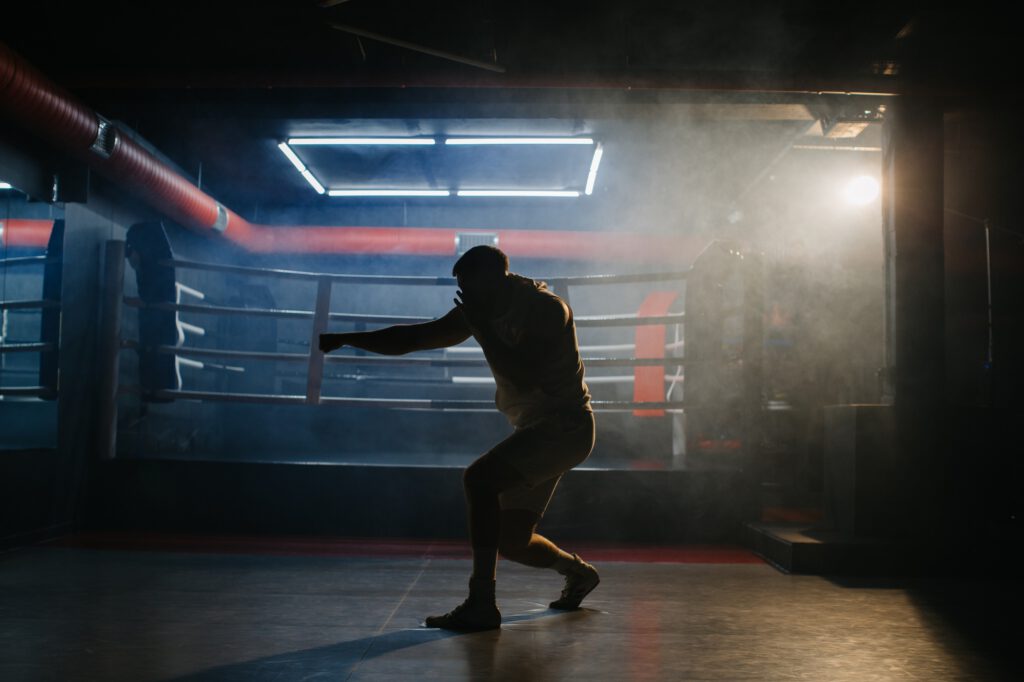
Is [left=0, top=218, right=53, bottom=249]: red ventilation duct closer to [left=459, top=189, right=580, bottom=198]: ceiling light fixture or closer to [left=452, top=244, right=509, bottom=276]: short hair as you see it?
[left=452, top=244, right=509, bottom=276]: short hair

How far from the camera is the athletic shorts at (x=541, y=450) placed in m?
2.69

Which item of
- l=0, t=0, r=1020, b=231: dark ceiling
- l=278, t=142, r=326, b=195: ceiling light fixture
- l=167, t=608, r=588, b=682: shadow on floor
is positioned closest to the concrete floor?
l=167, t=608, r=588, b=682: shadow on floor

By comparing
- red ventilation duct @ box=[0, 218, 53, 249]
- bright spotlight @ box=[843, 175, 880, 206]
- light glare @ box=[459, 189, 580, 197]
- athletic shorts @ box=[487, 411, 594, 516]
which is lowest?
athletic shorts @ box=[487, 411, 594, 516]

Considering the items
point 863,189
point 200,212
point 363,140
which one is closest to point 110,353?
point 200,212

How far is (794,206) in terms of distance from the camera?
869 centimetres

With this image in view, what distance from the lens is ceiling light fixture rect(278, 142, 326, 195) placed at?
24.7 ft

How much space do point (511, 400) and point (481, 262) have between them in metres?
0.52

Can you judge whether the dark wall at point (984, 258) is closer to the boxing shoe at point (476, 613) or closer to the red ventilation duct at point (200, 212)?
the red ventilation duct at point (200, 212)

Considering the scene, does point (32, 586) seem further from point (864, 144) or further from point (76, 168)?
point (864, 144)

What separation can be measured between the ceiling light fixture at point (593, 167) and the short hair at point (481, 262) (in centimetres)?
483

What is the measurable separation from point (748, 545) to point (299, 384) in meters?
5.11

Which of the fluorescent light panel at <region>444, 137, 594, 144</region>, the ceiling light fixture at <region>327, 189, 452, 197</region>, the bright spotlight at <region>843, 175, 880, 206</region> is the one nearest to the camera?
the fluorescent light panel at <region>444, 137, 594, 144</region>

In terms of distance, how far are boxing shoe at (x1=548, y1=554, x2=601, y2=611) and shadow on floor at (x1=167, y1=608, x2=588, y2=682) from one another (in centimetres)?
45

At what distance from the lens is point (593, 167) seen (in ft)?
25.9
